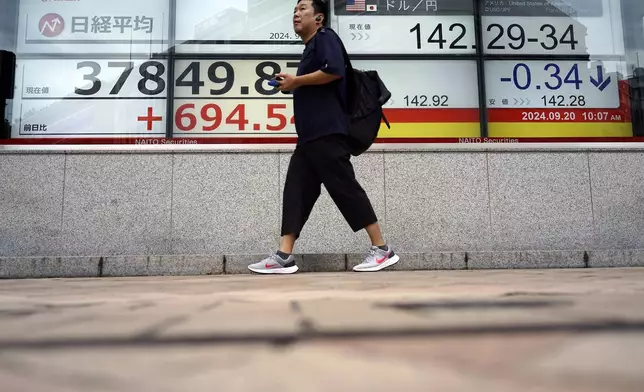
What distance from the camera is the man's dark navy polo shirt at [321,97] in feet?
10.6

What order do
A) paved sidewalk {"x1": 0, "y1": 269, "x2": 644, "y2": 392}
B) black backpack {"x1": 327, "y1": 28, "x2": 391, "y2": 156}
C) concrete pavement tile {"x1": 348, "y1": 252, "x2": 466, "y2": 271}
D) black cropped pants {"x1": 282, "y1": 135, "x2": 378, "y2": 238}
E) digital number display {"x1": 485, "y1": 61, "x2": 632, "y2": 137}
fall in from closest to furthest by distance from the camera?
paved sidewalk {"x1": 0, "y1": 269, "x2": 644, "y2": 392} → black cropped pants {"x1": 282, "y1": 135, "x2": 378, "y2": 238} → black backpack {"x1": 327, "y1": 28, "x2": 391, "y2": 156} → concrete pavement tile {"x1": 348, "y1": 252, "x2": 466, "y2": 271} → digital number display {"x1": 485, "y1": 61, "x2": 632, "y2": 137}

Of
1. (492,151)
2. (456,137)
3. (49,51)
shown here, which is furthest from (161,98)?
(492,151)

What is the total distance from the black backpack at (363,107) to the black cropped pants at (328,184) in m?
0.10

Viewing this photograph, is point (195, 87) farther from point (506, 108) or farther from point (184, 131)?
point (506, 108)

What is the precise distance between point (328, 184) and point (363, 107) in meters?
0.57

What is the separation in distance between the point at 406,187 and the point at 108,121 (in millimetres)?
3470

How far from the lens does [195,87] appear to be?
6.05 metres

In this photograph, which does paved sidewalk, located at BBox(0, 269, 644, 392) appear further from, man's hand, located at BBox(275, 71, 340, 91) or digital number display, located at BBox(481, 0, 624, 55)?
digital number display, located at BBox(481, 0, 624, 55)

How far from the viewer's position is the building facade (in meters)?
5.39

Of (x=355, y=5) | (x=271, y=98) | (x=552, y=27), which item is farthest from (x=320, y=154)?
(x=552, y=27)

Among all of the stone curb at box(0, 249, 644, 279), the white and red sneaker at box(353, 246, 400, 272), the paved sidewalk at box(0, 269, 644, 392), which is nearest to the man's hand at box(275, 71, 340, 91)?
the white and red sneaker at box(353, 246, 400, 272)

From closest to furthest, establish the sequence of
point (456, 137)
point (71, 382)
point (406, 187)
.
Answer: point (71, 382) < point (406, 187) < point (456, 137)

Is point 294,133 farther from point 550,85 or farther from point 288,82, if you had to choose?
point 550,85

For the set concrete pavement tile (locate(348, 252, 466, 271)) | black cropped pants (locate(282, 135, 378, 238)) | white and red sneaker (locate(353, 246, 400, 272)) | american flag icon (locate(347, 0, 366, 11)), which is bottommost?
concrete pavement tile (locate(348, 252, 466, 271))
